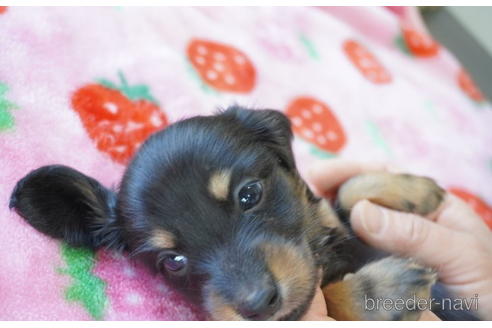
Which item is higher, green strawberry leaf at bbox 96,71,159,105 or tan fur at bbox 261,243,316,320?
tan fur at bbox 261,243,316,320

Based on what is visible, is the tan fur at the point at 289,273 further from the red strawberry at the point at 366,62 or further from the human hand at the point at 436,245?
the red strawberry at the point at 366,62

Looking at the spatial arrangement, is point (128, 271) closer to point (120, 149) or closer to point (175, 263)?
point (175, 263)

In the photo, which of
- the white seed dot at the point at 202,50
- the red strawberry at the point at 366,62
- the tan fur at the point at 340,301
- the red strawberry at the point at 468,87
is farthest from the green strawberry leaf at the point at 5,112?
the red strawberry at the point at 468,87

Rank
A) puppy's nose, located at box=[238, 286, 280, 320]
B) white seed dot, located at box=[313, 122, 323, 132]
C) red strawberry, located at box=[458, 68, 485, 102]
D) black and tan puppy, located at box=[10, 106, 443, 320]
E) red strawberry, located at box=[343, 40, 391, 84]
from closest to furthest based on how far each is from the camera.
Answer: puppy's nose, located at box=[238, 286, 280, 320], black and tan puppy, located at box=[10, 106, 443, 320], white seed dot, located at box=[313, 122, 323, 132], red strawberry, located at box=[343, 40, 391, 84], red strawberry, located at box=[458, 68, 485, 102]

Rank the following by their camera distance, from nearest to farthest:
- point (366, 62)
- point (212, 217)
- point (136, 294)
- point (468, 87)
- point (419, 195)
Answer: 1. point (212, 217)
2. point (136, 294)
3. point (419, 195)
4. point (366, 62)
5. point (468, 87)

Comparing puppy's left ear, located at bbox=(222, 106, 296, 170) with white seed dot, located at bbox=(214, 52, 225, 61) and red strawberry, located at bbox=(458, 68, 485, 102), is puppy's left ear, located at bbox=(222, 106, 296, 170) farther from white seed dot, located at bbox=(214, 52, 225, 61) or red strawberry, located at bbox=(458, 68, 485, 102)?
red strawberry, located at bbox=(458, 68, 485, 102)

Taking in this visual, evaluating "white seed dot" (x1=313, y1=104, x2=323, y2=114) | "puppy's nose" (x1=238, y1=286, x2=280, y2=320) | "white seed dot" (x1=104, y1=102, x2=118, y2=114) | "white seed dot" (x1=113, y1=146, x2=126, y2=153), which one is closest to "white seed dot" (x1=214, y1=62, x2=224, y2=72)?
"white seed dot" (x1=313, y1=104, x2=323, y2=114)

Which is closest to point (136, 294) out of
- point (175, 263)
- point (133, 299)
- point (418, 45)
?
point (133, 299)
